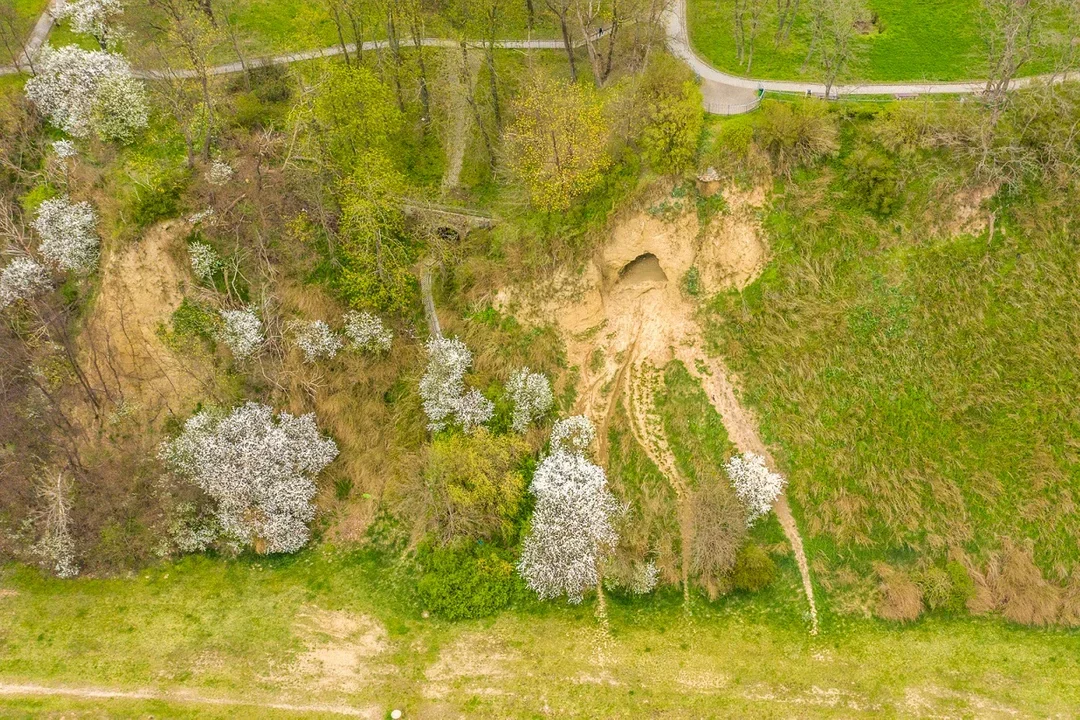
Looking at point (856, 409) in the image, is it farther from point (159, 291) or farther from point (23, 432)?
point (23, 432)

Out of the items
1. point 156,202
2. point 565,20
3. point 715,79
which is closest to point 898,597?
point 715,79

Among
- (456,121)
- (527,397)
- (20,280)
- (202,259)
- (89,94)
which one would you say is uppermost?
(456,121)

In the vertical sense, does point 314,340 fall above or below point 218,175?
below

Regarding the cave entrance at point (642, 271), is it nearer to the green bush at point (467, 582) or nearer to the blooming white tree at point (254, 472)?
the green bush at point (467, 582)

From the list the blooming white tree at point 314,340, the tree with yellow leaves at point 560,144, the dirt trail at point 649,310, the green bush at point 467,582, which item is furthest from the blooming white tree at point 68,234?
the green bush at point 467,582

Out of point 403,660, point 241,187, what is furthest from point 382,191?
point 403,660

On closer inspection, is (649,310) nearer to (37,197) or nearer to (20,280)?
(20,280)
